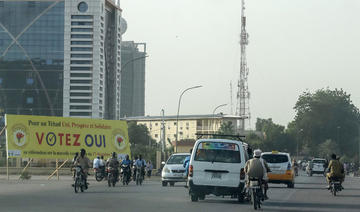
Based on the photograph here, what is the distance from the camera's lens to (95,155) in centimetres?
4512

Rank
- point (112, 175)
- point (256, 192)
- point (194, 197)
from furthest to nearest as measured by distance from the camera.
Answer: point (112, 175), point (194, 197), point (256, 192)

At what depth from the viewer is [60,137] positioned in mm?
43500

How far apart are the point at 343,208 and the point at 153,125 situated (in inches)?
7012

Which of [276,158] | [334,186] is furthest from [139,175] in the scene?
[334,186]

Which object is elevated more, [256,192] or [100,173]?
[256,192]

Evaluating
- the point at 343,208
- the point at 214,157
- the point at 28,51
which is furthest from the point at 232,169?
the point at 28,51

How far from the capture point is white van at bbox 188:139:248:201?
70.7ft

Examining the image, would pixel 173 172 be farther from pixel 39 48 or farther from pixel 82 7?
pixel 82 7

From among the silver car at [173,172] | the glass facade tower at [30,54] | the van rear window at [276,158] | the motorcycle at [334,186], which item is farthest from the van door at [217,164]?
the glass facade tower at [30,54]

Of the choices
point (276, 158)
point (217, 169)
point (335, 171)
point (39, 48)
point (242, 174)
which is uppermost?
point (39, 48)

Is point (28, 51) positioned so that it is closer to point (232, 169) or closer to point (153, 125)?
point (153, 125)

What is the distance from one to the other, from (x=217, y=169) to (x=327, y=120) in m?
114

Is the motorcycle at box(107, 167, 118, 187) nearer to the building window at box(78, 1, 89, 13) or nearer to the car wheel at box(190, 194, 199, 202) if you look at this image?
the car wheel at box(190, 194, 199, 202)

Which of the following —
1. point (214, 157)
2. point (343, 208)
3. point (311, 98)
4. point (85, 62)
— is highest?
point (85, 62)
